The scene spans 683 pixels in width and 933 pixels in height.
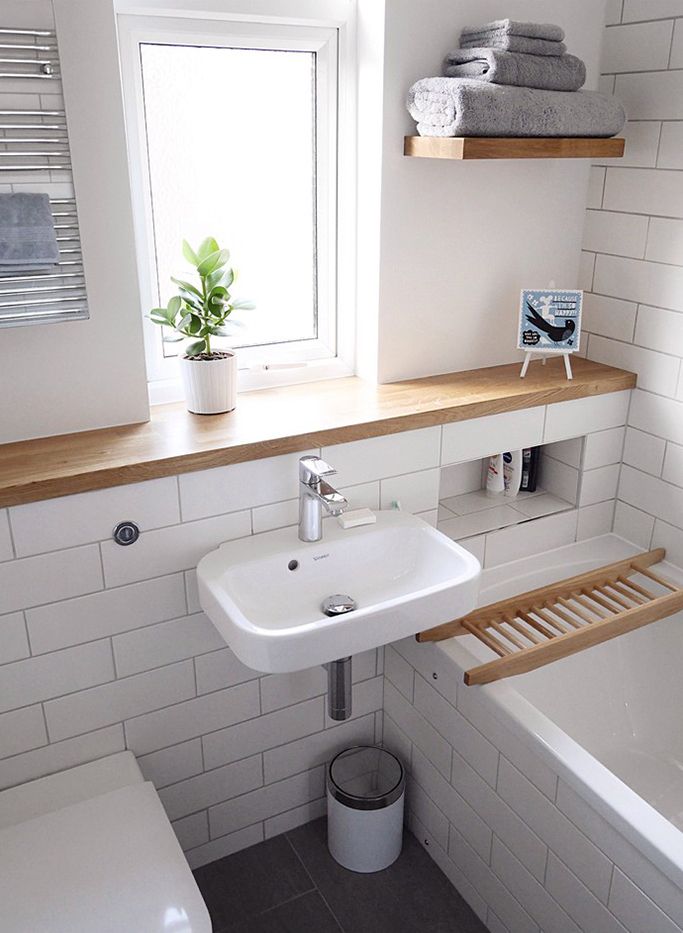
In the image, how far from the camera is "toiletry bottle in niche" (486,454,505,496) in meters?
2.46

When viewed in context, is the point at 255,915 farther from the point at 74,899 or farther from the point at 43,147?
the point at 43,147

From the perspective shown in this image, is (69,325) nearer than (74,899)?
No

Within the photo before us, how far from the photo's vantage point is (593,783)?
1.62 meters

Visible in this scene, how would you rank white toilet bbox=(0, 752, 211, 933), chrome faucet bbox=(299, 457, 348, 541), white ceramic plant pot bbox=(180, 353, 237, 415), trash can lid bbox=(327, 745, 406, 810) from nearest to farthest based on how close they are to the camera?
white toilet bbox=(0, 752, 211, 933), chrome faucet bbox=(299, 457, 348, 541), white ceramic plant pot bbox=(180, 353, 237, 415), trash can lid bbox=(327, 745, 406, 810)

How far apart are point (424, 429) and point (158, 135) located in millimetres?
936

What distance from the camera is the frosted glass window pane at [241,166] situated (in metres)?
1.96

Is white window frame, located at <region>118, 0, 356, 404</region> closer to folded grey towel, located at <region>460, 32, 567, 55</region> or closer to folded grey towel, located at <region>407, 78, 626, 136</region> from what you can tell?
folded grey towel, located at <region>407, 78, 626, 136</region>

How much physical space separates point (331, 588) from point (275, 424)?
400mm

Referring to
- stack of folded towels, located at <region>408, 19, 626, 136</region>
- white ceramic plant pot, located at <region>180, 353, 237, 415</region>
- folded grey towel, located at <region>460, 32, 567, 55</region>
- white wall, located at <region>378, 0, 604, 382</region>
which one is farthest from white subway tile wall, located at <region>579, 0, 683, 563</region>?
white ceramic plant pot, located at <region>180, 353, 237, 415</region>

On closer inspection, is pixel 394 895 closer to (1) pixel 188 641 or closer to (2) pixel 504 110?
(1) pixel 188 641

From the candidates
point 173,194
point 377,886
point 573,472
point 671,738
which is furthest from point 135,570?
point 671,738

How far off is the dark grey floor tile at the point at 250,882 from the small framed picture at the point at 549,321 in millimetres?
1514

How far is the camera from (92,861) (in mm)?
1604

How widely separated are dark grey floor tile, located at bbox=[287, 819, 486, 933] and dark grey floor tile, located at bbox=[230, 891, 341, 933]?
0.03 metres
